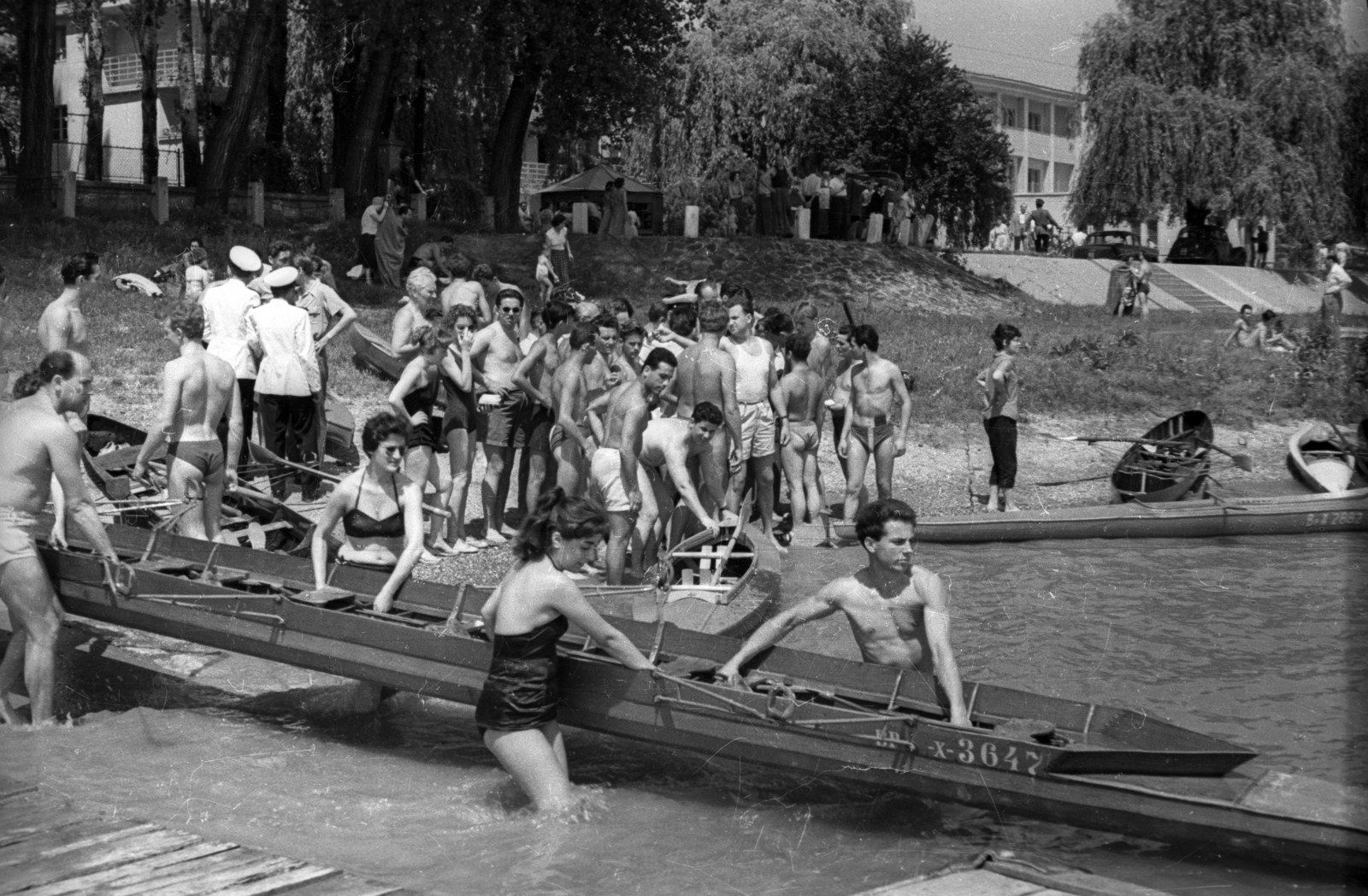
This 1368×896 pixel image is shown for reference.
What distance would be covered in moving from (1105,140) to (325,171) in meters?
19.1

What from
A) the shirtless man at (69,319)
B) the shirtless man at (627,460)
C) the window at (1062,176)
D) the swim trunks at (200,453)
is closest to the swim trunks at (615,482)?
the shirtless man at (627,460)

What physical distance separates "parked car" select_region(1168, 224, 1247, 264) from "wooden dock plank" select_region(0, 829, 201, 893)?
123ft

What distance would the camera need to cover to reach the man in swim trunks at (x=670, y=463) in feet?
35.2

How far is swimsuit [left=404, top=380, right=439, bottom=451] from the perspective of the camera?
11247 millimetres

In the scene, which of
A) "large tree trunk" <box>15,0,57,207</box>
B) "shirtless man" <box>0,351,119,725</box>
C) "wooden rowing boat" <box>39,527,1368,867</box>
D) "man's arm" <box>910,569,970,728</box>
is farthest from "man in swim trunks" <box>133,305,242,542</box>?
"large tree trunk" <box>15,0,57,207</box>

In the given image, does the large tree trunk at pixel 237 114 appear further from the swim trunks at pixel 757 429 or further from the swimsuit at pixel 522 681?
the swimsuit at pixel 522 681

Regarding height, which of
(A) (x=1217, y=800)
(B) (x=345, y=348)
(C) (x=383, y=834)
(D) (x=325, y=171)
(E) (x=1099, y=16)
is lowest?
(C) (x=383, y=834)

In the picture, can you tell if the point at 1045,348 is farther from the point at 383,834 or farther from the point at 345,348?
the point at 383,834

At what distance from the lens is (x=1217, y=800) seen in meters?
6.75

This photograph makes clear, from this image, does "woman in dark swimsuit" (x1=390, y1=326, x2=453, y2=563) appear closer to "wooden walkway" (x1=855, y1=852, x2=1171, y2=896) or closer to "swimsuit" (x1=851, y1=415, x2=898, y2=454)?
"swimsuit" (x1=851, y1=415, x2=898, y2=454)

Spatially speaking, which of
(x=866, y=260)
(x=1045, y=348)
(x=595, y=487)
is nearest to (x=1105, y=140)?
(x=866, y=260)

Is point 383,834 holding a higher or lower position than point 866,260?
lower

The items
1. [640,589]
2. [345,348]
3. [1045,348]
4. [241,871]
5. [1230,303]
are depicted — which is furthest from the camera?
[1230,303]

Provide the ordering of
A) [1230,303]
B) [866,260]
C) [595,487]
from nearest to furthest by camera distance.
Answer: [595,487]
[866,260]
[1230,303]
